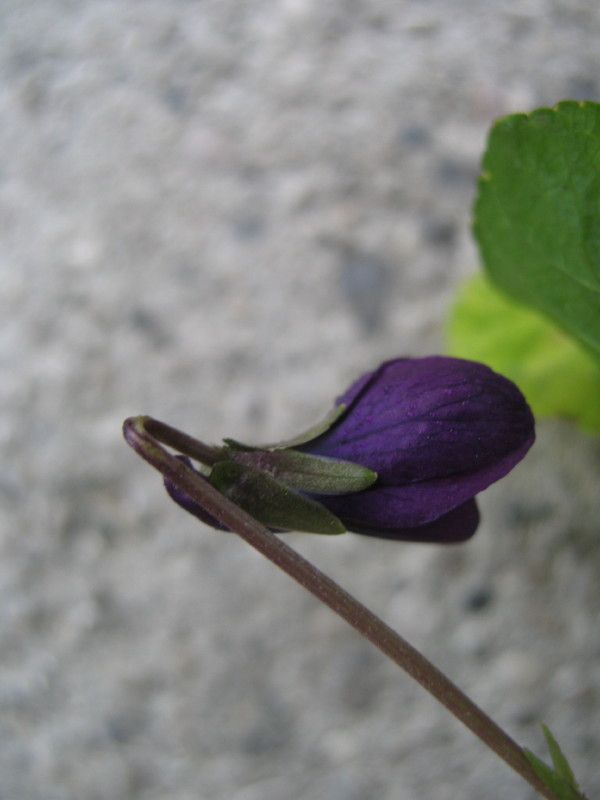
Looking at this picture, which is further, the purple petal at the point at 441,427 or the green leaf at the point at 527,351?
the green leaf at the point at 527,351

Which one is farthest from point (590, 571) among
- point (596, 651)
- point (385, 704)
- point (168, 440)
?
point (168, 440)

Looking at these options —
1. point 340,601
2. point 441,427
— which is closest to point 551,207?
point 441,427

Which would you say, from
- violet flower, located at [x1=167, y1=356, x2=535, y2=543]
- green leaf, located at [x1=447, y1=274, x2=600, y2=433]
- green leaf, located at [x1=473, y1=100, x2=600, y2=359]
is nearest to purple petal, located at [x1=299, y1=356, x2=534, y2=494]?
violet flower, located at [x1=167, y1=356, x2=535, y2=543]

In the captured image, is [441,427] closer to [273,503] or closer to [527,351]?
[273,503]

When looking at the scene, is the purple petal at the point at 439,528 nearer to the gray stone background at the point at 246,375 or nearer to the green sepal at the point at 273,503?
the green sepal at the point at 273,503

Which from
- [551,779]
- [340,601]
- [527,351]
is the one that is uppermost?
[340,601]

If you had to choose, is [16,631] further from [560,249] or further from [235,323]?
[560,249]

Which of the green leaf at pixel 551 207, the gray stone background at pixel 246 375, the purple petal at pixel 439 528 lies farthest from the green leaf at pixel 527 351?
the purple petal at pixel 439 528
